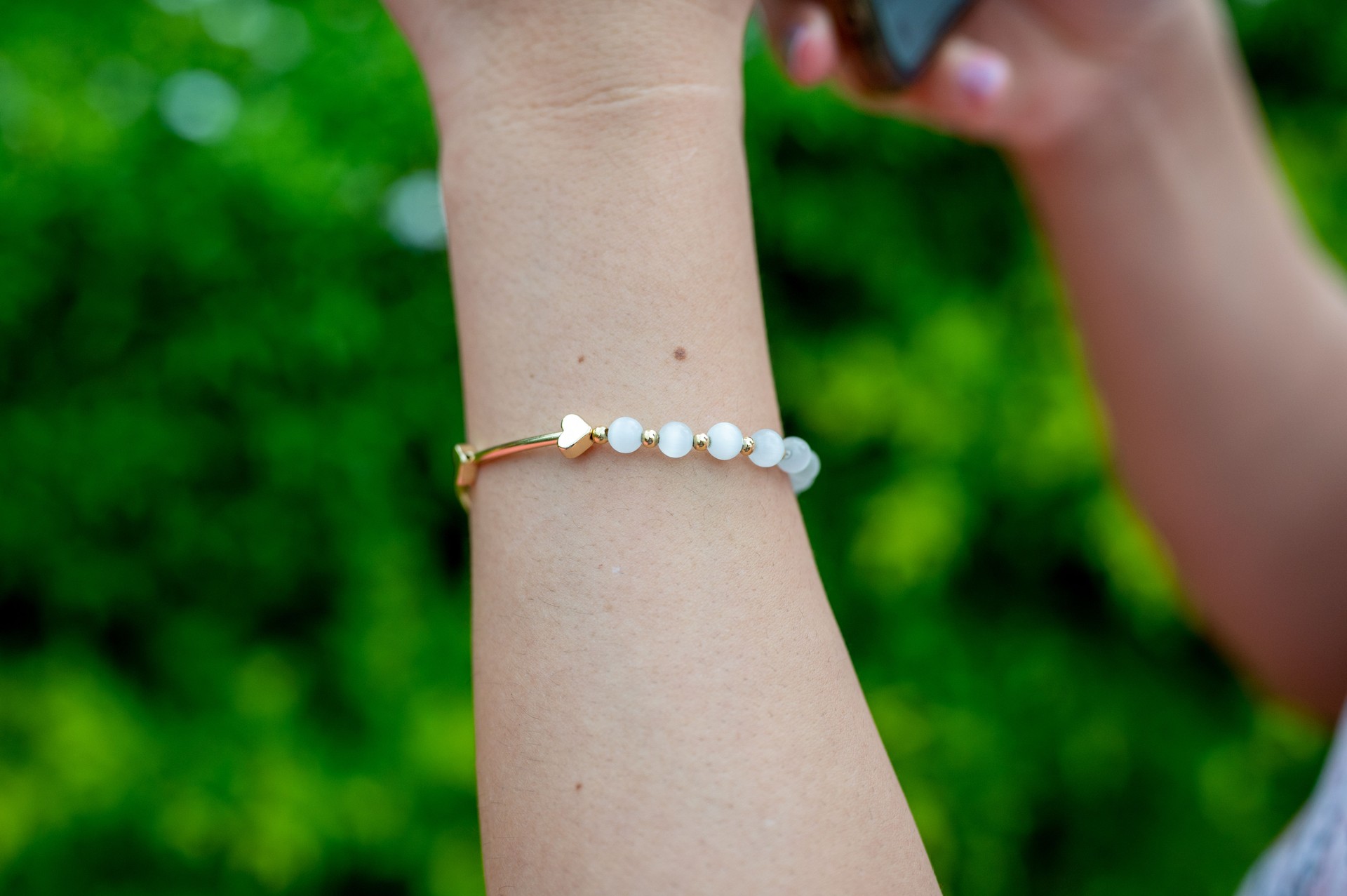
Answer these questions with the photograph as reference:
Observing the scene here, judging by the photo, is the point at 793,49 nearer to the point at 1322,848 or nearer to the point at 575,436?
the point at 575,436

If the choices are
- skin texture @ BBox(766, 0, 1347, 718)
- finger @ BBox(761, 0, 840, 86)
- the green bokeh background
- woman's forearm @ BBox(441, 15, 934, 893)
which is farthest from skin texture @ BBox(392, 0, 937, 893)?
the green bokeh background

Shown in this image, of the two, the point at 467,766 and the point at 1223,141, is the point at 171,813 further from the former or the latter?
the point at 1223,141

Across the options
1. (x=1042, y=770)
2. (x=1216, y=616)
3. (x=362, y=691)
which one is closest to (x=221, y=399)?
Result: (x=362, y=691)

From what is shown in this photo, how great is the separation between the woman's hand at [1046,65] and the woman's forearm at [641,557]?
1.91 feet

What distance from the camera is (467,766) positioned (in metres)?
1.62

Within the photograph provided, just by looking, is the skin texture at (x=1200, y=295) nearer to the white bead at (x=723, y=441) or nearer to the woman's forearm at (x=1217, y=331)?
the woman's forearm at (x=1217, y=331)

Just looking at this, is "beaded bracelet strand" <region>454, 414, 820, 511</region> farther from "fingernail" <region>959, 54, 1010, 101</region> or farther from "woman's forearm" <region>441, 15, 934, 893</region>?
"fingernail" <region>959, 54, 1010, 101</region>

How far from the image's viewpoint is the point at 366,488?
164 cm

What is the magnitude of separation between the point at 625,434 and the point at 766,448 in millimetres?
98

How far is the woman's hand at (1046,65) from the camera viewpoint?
115cm

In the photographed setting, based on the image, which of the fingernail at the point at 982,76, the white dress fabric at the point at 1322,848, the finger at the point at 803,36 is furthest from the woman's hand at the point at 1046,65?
the white dress fabric at the point at 1322,848

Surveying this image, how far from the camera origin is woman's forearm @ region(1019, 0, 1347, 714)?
4.05 feet

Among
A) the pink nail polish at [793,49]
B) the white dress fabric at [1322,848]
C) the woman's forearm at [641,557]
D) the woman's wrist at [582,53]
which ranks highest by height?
the pink nail polish at [793,49]

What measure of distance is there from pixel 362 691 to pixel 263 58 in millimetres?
1105
